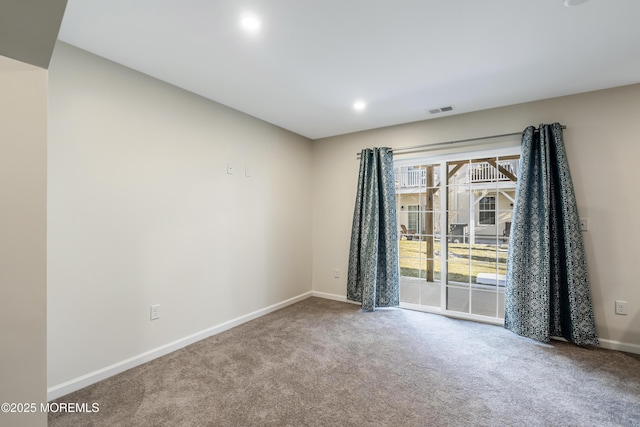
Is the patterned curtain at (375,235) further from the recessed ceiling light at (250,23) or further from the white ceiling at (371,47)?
the recessed ceiling light at (250,23)

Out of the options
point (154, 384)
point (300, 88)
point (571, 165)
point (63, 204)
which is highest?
point (300, 88)

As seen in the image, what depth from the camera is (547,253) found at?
2.68 meters

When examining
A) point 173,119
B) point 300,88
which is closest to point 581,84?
point 300,88

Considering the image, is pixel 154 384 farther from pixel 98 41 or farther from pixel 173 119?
pixel 98 41

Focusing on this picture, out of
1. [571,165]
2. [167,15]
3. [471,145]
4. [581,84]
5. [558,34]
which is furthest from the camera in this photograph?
[471,145]

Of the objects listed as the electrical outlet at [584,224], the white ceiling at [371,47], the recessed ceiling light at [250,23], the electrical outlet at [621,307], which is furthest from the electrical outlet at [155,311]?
the electrical outlet at [621,307]

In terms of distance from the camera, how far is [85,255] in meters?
2.02

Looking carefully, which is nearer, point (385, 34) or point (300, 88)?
point (385, 34)

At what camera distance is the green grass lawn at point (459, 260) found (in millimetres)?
3238

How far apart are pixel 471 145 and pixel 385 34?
196 cm

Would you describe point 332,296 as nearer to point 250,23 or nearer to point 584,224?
point 584,224

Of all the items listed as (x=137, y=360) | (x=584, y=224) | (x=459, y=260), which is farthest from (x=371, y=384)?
(x=584, y=224)

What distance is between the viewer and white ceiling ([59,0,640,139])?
1.62m

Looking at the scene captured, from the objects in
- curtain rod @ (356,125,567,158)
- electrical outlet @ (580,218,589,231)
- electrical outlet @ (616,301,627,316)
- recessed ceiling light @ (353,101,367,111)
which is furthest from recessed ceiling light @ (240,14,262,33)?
electrical outlet @ (616,301,627,316)
